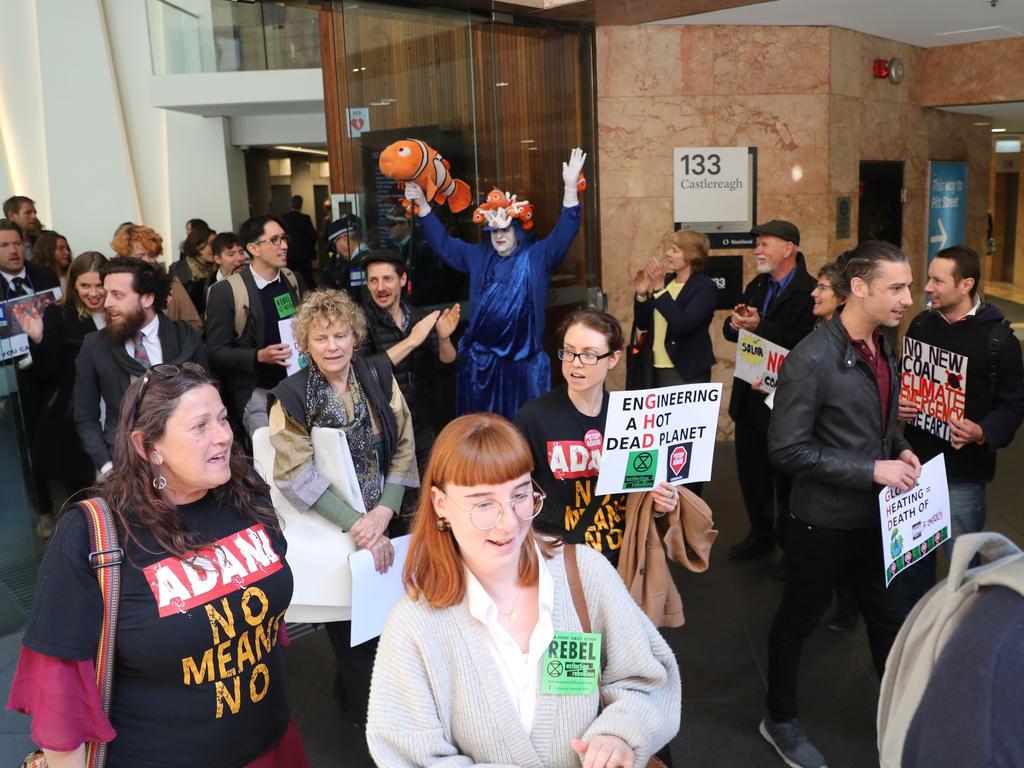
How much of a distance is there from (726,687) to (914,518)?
1188 mm

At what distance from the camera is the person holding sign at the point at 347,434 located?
10.6 feet

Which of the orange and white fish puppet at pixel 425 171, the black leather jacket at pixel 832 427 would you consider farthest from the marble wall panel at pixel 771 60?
the black leather jacket at pixel 832 427

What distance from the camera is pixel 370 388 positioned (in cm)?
346

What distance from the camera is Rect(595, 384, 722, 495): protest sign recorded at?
117 inches

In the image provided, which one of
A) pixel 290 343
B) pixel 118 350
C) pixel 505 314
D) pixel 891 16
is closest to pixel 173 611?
pixel 118 350

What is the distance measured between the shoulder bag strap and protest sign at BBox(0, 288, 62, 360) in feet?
10.5

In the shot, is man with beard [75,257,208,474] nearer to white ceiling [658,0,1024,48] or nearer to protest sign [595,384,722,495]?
protest sign [595,384,722,495]

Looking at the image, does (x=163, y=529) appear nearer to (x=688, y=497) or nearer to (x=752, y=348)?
(x=688, y=497)

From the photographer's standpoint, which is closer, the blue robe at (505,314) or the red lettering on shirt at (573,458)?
the red lettering on shirt at (573,458)

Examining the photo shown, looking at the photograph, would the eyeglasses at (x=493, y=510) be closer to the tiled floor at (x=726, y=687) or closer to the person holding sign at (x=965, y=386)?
the tiled floor at (x=726, y=687)

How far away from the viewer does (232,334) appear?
4.86 metres

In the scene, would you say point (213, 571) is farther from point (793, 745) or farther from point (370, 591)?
point (793, 745)

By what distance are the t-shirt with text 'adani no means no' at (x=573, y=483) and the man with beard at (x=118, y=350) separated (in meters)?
1.81

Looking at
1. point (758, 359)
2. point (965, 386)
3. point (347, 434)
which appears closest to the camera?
point (347, 434)
